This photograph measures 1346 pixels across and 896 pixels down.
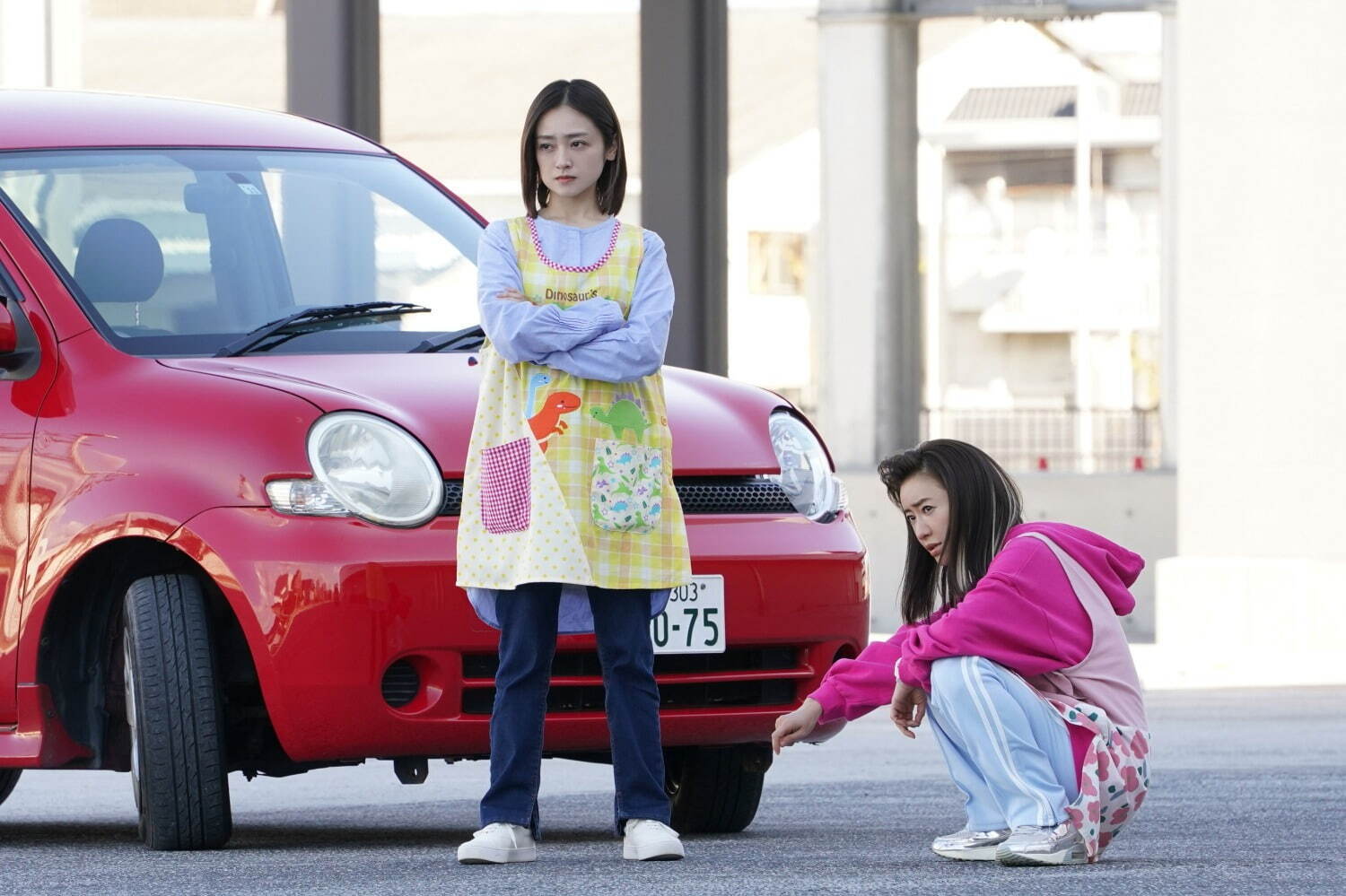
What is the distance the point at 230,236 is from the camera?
5.93 m

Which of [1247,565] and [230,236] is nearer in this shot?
[230,236]

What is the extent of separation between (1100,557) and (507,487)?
3.42 ft

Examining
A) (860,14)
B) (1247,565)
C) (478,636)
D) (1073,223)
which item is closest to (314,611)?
(478,636)

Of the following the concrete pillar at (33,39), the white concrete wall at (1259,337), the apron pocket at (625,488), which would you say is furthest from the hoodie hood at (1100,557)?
the concrete pillar at (33,39)

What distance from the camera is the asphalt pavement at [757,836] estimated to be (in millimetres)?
4488

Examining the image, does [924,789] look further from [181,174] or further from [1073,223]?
[1073,223]

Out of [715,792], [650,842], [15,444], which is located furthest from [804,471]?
[15,444]

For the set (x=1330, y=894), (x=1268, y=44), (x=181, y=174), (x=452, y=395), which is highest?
(x=1268, y=44)

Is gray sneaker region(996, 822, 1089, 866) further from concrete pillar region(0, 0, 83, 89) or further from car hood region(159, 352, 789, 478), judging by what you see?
concrete pillar region(0, 0, 83, 89)

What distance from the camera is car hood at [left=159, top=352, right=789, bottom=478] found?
16.7 ft

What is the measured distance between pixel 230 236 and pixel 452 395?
956mm

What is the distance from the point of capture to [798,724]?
4.73 meters

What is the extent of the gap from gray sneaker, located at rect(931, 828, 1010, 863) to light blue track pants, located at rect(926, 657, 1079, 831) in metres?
0.09

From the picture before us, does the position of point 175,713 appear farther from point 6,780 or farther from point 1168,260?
point 1168,260
